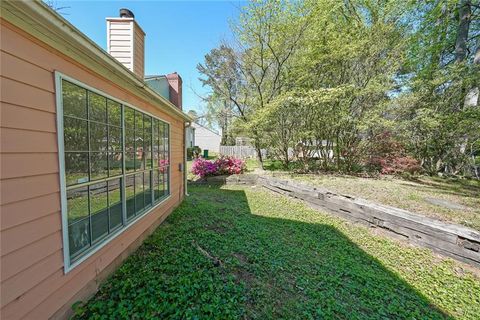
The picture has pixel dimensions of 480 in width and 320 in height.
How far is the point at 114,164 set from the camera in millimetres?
2668

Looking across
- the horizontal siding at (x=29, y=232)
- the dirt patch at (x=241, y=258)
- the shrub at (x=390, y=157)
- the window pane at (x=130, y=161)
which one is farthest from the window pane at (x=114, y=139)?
the shrub at (x=390, y=157)

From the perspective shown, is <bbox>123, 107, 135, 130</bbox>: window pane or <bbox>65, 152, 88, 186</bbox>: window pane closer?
<bbox>65, 152, 88, 186</bbox>: window pane

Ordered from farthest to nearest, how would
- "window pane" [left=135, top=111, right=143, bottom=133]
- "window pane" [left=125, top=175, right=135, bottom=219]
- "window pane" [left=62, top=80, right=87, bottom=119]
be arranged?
"window pane" [left=135, top=111, right=143, bottom=133] → "window pane" [left=125, top=175, right=135, bottom=219] → "window pane" [left=62, top=80, right=87, bottom=119]

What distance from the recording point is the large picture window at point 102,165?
76.6 inches

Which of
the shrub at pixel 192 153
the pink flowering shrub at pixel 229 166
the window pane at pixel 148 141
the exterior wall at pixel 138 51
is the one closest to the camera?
the window pane at pixel 148 141

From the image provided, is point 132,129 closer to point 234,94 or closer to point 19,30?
point 19,30

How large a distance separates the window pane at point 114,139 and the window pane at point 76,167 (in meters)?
0.44

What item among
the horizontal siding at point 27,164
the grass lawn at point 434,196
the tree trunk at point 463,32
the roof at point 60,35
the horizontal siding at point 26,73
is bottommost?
the grass lawn at point 434,196

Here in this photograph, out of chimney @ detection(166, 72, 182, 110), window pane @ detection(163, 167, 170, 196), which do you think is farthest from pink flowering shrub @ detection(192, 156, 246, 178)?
window pane @ detection(163, 167, 170, 196)

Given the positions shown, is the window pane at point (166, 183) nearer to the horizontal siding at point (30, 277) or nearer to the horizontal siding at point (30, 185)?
the horizontal siding at point (30, 185)

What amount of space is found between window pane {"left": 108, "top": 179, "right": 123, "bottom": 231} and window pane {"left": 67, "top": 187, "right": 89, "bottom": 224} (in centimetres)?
40

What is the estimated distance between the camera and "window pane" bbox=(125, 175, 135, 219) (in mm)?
3021

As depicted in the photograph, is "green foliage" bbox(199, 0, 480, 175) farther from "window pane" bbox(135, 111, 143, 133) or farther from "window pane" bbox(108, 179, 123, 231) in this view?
"window pane" bbox(108, 179, 123, 231)

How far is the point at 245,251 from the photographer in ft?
10.4
